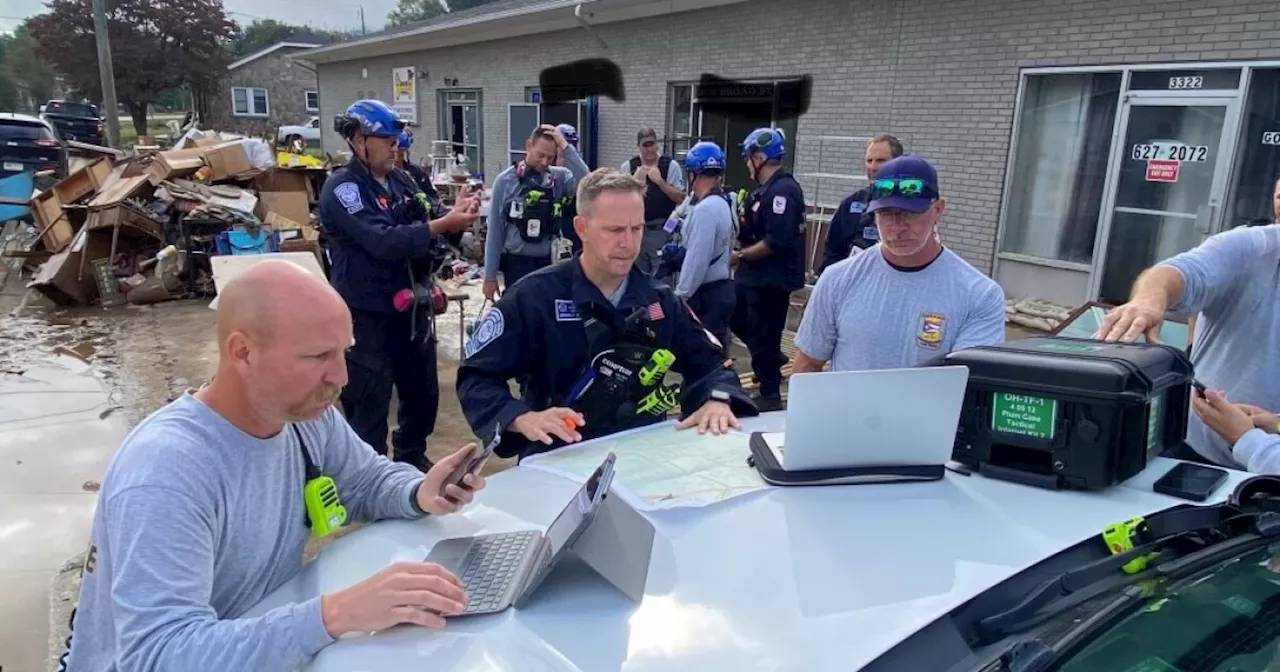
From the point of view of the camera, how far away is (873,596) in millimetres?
1239

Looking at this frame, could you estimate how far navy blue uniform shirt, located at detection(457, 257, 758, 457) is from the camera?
2426 mm

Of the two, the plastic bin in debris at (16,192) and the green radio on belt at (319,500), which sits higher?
the green radio on belt at (319,500)

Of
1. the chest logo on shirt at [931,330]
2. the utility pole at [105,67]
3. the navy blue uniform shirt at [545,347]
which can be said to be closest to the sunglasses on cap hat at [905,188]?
the chest logo on shirt at [931,330]

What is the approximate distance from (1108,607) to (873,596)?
1.09 feet

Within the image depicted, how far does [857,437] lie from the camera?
65.4 inches

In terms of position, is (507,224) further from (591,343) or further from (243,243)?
(243,243)

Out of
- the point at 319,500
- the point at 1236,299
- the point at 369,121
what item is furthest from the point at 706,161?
the point at 319,500

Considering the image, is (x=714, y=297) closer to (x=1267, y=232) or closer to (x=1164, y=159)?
(x=1267, y=232)

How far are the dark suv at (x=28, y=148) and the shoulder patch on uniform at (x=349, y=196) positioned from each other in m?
14.4

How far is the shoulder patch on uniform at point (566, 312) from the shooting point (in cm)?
248

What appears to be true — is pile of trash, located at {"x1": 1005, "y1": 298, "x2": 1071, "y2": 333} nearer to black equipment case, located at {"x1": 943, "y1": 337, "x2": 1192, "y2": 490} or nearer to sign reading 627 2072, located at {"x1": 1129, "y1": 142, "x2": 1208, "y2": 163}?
sign reading 627 2072, located at {"x1": 1129, "y1": 142, "x2": 1208, "y2": 163}

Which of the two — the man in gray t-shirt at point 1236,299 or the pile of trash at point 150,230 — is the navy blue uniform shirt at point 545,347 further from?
the pile of trash at point 150,230

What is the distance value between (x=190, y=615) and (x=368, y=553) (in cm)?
35

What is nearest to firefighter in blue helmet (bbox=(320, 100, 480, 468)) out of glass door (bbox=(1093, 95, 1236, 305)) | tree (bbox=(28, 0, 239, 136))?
glass door (bbox=(1093, 95, 1236, 305))
